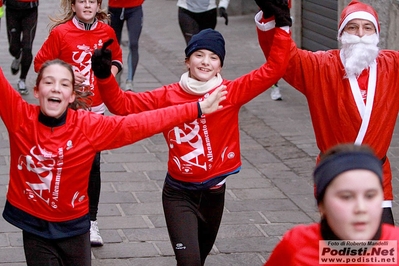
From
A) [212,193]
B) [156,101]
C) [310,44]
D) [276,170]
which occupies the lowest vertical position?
[310,44]

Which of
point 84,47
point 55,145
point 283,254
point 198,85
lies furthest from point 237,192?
point 283,254

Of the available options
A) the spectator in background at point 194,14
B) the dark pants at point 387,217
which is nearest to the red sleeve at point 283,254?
the dark pants at point 387,217

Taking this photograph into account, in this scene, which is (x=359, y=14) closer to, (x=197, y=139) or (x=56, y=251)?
(x=197, y=139)

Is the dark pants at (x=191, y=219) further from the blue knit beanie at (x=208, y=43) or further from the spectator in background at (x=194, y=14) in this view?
the spectator in background at (x=194, y=14)

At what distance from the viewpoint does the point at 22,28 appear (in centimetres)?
1059

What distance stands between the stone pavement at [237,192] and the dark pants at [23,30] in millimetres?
919

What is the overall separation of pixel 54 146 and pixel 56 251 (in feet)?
1.89

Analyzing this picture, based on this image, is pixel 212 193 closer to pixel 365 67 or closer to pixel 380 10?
pixel 365 67

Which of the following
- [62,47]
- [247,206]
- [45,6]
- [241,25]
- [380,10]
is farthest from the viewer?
[45,6]

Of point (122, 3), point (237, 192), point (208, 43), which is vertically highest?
point (208, 43)

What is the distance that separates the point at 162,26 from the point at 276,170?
873 centimetres

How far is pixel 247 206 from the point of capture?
720 cm

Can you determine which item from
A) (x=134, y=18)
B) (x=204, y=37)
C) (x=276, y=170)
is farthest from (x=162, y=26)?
(x=204, y=37)

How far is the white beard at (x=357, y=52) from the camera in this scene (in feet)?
15.5
